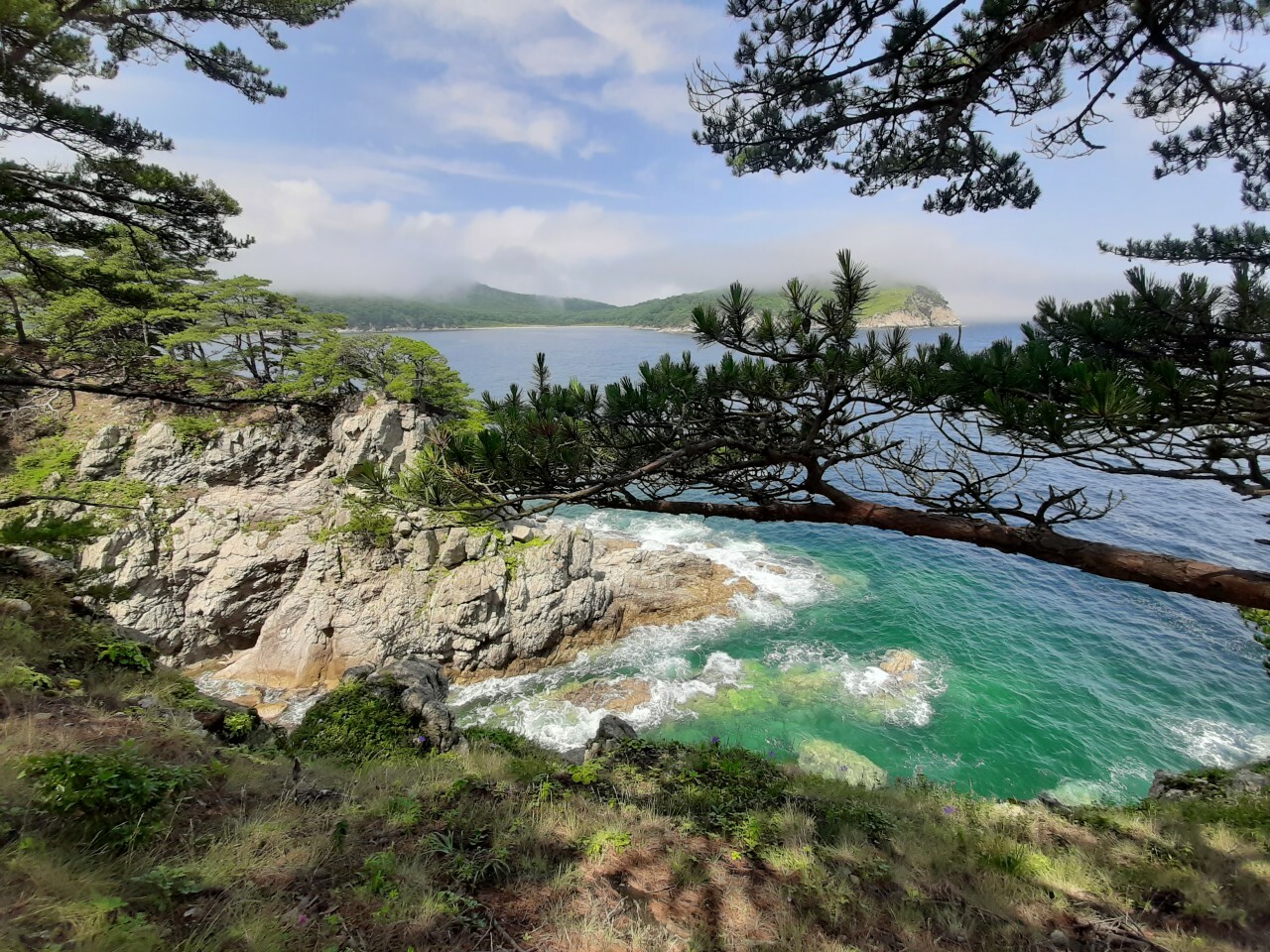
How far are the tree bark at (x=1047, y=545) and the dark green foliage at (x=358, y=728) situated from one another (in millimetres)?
5610

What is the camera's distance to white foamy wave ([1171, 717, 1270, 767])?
34.2 ft

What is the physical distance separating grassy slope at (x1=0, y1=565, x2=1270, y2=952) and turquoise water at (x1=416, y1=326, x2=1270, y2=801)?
20.5 ft

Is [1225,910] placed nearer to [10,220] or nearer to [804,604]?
[10,220]

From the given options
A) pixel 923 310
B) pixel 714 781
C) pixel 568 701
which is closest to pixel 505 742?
pixel 714 781

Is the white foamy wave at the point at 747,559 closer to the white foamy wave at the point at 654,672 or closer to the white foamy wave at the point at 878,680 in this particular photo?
the white foamy wave at the point at 654,672

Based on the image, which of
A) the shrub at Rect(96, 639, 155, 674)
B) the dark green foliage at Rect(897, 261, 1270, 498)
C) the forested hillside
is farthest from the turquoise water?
the forested hillside

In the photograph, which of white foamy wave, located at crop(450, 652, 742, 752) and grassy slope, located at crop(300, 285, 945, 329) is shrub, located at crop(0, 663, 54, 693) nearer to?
white foamy wave, located at crop(450, 652, 742, 752)

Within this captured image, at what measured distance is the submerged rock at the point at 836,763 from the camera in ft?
33.8

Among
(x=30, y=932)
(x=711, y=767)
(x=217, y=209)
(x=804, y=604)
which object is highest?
(x=217, y=209)

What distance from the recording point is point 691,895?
3396 millimetres

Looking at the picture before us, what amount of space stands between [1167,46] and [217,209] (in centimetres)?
989

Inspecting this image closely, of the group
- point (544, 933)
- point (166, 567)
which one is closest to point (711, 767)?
point (544, 933)

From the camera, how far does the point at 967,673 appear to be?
13422mm

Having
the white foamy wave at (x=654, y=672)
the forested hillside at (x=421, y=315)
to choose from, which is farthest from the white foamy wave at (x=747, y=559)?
the forested hillside at (x=421, y=315)
